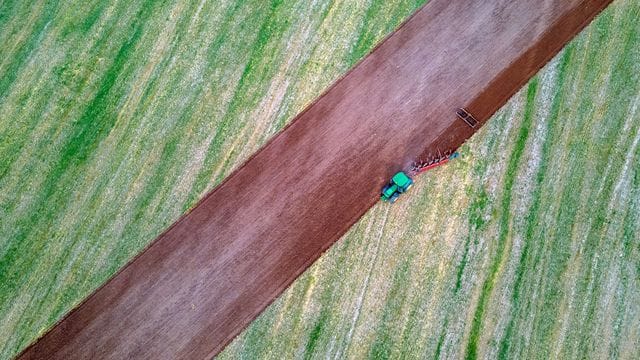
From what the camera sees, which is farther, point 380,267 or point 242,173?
point 242,173

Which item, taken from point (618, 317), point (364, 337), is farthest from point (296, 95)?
point (618, 317)

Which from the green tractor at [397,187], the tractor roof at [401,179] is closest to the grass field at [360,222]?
the green tractor at [397,187]

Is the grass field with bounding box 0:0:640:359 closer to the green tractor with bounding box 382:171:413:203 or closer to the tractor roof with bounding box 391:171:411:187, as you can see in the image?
the green tractor with bounding box 382:171:413:203

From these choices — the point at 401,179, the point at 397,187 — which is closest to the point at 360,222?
the point at 397,187

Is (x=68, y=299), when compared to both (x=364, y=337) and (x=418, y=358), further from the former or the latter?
(x=418, y=358)

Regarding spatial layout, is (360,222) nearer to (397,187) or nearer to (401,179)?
(397,187)

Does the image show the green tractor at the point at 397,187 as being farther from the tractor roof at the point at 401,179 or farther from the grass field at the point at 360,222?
the grass field at the point at 360,222
